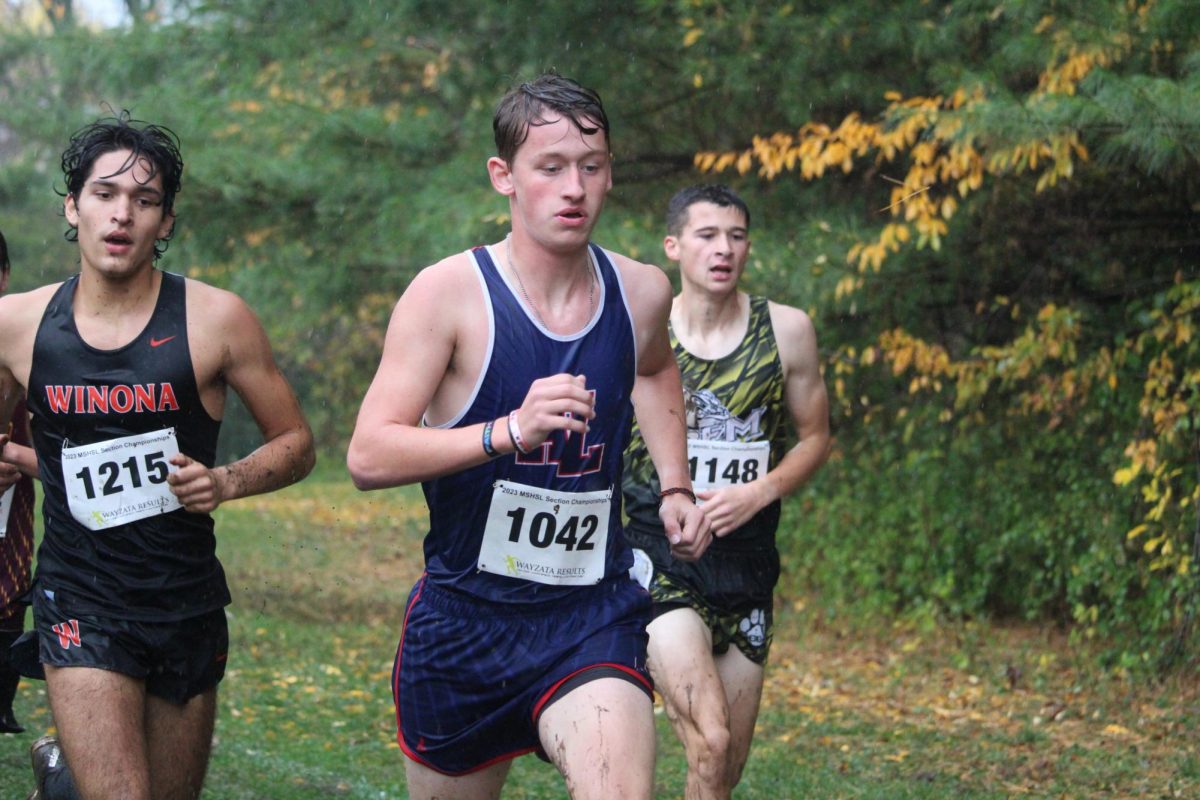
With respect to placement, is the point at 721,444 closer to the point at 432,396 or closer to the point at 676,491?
the point at 676,491

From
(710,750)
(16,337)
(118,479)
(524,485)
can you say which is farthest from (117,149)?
(710,750)

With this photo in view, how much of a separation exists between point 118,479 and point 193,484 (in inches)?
8.6

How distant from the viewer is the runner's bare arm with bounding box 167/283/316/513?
405cm

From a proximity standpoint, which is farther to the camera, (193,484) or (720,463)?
(720,463)

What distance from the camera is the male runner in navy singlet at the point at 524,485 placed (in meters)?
3.41

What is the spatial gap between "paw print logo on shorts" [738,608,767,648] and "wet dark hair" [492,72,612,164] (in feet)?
7.15

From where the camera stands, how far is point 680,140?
1084cm

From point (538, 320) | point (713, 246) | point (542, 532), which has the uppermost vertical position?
point (713, 246)

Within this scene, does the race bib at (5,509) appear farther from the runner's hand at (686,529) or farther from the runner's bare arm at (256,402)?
the runner's hand at (686,529)

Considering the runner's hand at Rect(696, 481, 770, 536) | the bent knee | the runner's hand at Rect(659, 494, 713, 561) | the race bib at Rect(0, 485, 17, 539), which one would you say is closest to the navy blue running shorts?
the runner's hand at Rect(659, 494, 713, 561)

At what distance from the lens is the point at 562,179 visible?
3.49m

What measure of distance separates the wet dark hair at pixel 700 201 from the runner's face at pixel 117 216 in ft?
6.89

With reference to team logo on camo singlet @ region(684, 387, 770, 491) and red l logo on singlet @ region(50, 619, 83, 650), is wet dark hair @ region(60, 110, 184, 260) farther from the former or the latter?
team logo on camo singlet @ region(684, 387, 770, 491)

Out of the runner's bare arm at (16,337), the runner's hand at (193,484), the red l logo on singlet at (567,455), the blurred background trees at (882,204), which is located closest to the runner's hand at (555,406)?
the red l logo on singlet at (567,455)
